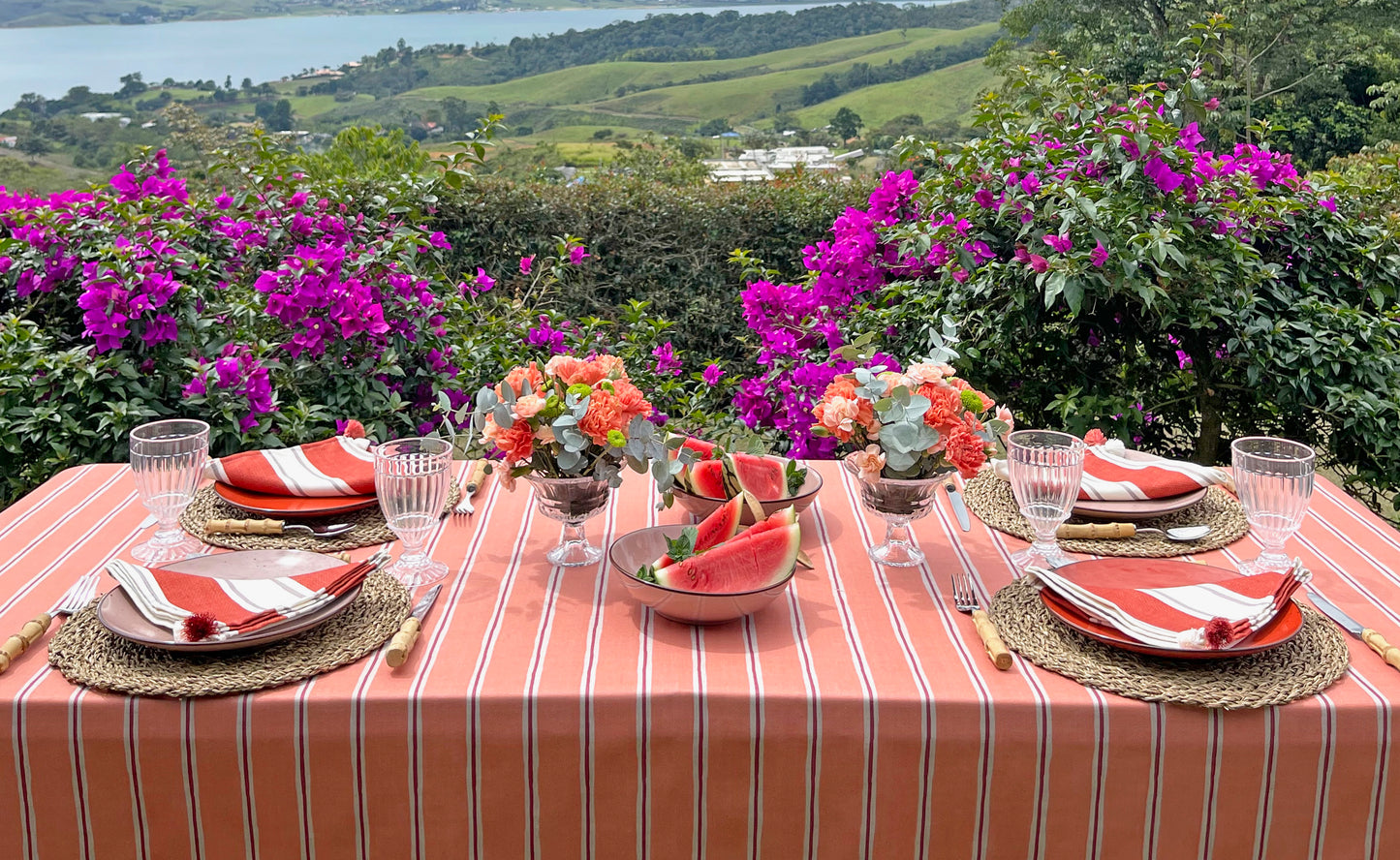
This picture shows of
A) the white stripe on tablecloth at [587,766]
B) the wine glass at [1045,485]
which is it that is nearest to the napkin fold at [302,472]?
the white stripe on tablecloth at [587,766]

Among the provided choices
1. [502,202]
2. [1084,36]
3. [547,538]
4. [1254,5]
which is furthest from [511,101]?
[547,538]

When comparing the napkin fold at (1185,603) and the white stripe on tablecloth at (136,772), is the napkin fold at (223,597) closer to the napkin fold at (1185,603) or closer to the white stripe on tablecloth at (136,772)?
the white stripe on tablecloth at (136,772)

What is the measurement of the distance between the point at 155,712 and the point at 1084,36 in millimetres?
26473

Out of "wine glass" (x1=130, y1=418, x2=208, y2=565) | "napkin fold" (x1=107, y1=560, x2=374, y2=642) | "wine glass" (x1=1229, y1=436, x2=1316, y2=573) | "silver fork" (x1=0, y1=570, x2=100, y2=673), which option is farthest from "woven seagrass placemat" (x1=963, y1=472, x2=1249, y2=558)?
"silver fork" (x1=0, y1=570, x2=100, y2=673)

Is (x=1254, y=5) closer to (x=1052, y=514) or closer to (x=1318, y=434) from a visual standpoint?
(x=1318, y=434)

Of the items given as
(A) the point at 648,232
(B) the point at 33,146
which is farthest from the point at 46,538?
(B) the point at 33,146

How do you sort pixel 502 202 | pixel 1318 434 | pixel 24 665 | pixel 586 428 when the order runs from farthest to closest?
pixel 502 202 < pixel 1318 434 < pixel 586 428 < pixel 24 665

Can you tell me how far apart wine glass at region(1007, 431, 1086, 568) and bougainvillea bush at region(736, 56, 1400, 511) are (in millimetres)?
1185

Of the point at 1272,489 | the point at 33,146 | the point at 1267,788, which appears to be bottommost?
the point at 1267,788

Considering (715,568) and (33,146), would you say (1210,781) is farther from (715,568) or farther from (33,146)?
(33,146)

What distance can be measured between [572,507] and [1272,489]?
1061mm

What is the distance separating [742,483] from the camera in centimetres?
186

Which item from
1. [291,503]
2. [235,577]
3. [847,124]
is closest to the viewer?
[235,577]

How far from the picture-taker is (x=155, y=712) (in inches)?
51.3
